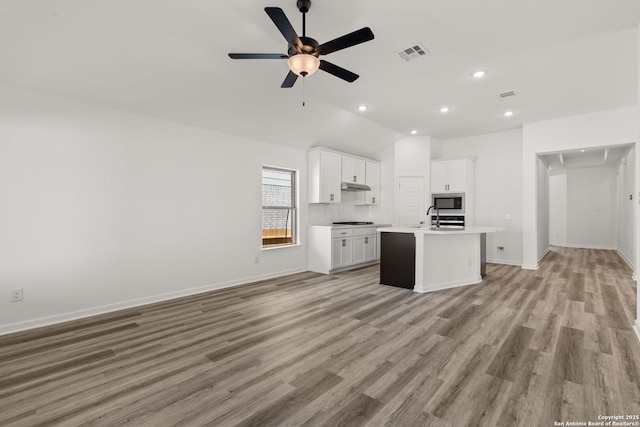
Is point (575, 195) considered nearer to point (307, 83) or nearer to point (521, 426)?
point (307, 83)

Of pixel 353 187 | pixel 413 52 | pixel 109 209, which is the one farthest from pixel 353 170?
pixel 109 209

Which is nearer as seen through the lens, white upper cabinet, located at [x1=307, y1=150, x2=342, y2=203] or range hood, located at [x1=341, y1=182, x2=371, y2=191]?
white upper cabinet, located at [x1=307, y1=150, x2=342, y2=203]

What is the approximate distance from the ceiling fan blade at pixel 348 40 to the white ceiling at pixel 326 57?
45 centimetres

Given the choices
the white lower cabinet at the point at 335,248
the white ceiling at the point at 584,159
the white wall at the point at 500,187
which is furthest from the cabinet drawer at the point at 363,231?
the white ceiling at the point at 584,159

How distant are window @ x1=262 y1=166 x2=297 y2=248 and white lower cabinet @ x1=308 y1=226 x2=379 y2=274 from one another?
459mm

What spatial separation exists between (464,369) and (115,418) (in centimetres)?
239

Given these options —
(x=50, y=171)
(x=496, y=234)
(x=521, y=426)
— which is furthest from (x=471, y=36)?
(x=496, y=234)

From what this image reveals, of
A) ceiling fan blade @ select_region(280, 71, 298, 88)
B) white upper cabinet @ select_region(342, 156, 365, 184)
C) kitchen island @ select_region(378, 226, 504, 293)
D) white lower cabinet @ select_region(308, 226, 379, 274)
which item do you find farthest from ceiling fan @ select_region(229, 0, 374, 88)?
white upper cabinet @ select_region(342, 156, 365, 184)

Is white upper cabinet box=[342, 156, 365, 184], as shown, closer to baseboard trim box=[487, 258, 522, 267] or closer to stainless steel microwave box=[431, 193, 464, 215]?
stainless steel microwave box=[431, 193, 464, 215]

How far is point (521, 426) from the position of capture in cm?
169

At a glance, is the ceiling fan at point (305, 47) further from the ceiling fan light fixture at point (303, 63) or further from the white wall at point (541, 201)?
the white wall at point (541, 201)

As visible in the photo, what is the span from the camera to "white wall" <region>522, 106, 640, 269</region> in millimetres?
5246

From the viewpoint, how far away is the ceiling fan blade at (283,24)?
2.12m

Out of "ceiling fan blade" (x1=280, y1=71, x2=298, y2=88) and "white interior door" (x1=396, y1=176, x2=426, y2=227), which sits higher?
"ceiling fan blade" (x1=280, y1=71, x2=298, y2=88)
